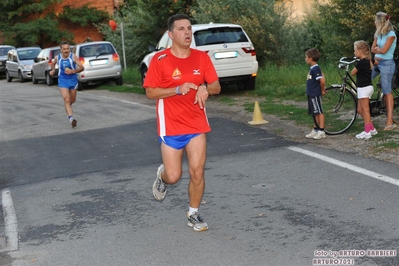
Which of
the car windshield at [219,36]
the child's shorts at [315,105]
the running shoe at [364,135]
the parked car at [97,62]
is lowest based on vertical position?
the parked car at [97,62]

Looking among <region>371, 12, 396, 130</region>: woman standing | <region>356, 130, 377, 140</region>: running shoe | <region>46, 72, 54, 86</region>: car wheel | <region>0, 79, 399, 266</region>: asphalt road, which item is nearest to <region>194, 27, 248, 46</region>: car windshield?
<region>0, 79, 399, 266</region>: asphalt road

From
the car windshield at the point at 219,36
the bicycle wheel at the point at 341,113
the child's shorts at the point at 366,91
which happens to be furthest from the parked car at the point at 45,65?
the child's shorts at the point at 366,91

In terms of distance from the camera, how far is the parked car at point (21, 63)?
3634 centimetres

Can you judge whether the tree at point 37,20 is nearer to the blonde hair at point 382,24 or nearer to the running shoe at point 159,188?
the blonde hair at point 382,24

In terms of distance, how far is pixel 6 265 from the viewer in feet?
20.1

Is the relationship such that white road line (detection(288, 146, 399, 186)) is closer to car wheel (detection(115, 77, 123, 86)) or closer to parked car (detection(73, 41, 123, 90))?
parked car (detection(73, 41, 123, 90))

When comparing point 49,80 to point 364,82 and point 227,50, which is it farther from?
point 364,82

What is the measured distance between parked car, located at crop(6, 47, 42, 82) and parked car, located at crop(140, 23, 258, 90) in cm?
1923

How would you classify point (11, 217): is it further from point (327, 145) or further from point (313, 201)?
point (327, 145)

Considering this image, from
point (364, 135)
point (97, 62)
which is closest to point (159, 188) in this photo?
point (364, 135)

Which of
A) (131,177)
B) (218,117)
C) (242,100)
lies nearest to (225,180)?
(131,177)

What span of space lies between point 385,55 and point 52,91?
721 inches

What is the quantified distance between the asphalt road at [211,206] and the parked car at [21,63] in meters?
24.0

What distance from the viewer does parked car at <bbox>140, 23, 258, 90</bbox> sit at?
60.7 ft
